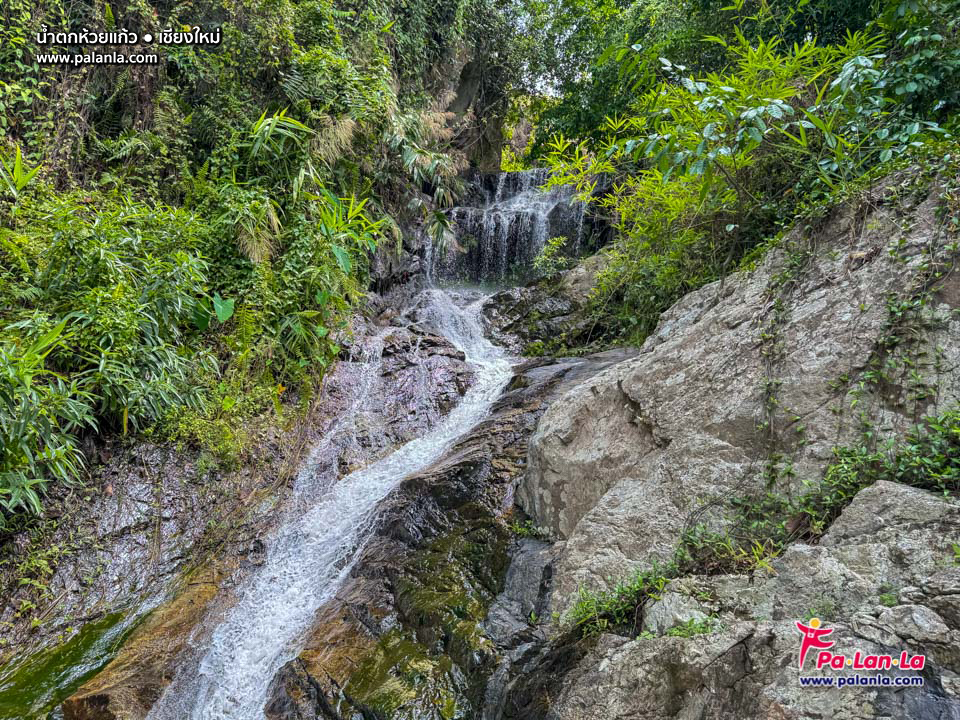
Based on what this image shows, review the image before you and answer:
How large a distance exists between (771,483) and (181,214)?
5.30 m

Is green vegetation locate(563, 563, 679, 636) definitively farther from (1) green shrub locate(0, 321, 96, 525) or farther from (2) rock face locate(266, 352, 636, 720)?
(1) green shrub locate(0, 321, 96, 525)

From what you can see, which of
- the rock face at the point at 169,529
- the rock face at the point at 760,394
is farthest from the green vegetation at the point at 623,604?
the rock face at the point at 169,529

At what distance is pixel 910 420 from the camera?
6.86 feet

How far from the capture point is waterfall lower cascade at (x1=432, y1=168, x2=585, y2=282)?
10.5 meters

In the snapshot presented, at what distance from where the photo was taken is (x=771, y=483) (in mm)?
2340

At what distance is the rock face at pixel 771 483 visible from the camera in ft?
5.49

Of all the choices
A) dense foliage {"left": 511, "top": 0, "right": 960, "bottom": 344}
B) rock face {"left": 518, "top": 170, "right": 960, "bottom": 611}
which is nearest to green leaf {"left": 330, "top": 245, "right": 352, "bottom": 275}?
dense foliage {"left": 511, "top": 0, "right": 960, "bottom": 344}

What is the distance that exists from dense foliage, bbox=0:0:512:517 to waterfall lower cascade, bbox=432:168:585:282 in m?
3.21

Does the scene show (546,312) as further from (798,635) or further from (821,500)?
(798,635)

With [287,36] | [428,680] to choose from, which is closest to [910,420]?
[428,680]

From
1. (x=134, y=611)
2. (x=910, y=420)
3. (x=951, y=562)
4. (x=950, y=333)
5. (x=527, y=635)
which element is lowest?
(x=134, y=611)

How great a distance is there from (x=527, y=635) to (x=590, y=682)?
1.96 ft

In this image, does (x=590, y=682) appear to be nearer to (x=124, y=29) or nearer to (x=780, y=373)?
(x=780, y=373)

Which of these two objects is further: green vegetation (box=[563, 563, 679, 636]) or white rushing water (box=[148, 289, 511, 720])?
white rushing water (box=[148, 289, 511, 720])
